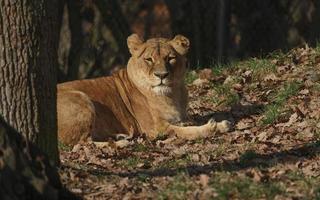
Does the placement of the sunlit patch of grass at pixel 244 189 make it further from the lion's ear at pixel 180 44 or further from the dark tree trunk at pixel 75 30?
the dark tree trunk at pixel 75 30

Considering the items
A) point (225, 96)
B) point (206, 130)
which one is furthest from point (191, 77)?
point (206, 130)

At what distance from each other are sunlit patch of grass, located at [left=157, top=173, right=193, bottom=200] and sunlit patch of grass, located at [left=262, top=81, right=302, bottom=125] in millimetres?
3451

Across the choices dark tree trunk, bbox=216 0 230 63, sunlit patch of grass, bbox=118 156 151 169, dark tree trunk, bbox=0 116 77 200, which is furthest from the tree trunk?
dark tree trunk, bbox=216 0 230 63

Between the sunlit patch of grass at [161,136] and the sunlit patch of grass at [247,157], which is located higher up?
the sunlit patch of grass at [247,157]

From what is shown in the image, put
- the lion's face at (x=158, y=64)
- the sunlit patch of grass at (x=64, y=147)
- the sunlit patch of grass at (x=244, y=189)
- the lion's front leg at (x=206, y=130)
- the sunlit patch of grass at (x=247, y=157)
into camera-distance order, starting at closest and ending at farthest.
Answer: the sunlit patch of grass at (x=244, y=189) → the sunlit patch of grass at (x=247, y=157) → the sunlit patch of grass at (x=64, y=147) → the lion's front leg at (x=206, y=130) → the lion's face at (x=158, y=64)

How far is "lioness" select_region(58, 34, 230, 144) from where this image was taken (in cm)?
1092

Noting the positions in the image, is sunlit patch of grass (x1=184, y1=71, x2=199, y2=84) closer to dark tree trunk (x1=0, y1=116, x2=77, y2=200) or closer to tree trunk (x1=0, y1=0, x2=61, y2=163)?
tree trunk (x1=0, y1=0, x2=61, y2=163)

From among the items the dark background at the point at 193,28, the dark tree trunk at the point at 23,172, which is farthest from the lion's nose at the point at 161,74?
the dark background at the point at 193,28

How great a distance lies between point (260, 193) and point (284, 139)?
2.58m

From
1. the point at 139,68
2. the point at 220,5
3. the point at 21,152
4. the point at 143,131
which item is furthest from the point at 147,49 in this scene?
the point at 220,5

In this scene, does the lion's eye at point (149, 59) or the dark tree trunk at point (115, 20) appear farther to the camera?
the dark tree trunk at point (115, 20)

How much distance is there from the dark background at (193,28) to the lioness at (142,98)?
7448 millimetres

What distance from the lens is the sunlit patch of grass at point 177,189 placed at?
7359 millimetres

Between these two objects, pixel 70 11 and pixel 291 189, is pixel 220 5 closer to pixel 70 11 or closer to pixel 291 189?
pixel 70 11
